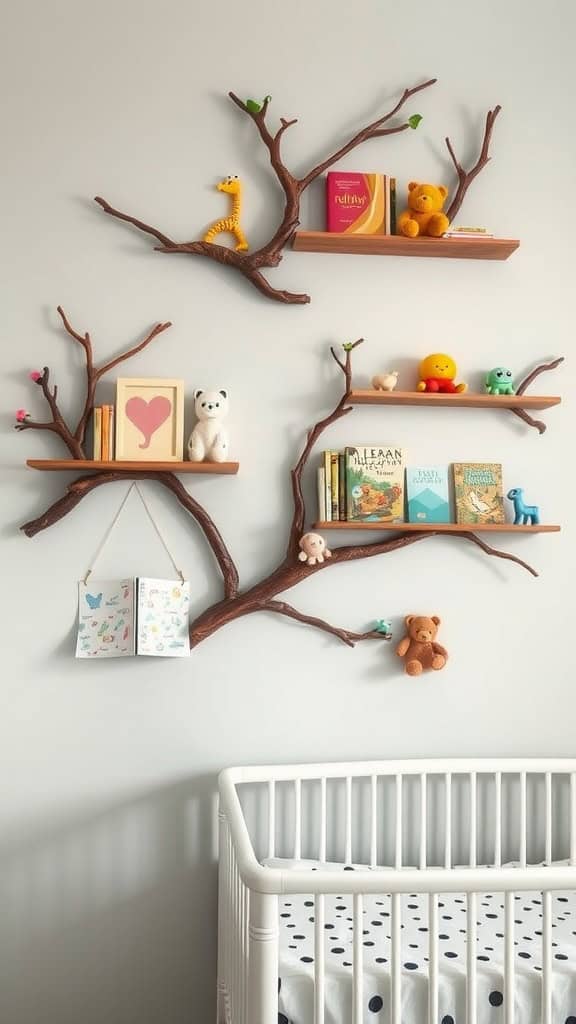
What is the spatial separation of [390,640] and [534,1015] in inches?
A: 33.4

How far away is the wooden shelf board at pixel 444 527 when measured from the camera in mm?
2021

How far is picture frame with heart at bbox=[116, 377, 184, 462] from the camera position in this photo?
6.62 feet

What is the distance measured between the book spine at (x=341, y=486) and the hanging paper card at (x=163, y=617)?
407 millimetres

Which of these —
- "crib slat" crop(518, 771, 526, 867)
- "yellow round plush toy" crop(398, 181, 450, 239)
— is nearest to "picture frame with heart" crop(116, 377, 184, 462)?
"yellow round plush toy" crop(398, 181, 450, 239)

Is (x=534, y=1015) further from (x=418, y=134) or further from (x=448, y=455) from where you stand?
(x=418, y=134)

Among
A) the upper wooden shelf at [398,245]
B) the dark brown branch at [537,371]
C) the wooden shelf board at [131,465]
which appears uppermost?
the upper wooden shelf at [398,245]

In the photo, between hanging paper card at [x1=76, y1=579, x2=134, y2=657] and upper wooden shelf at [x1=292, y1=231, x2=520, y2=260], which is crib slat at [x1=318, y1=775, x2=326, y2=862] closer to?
hanging paper card at [x1=76, y1=579, x2=134, y2=657]

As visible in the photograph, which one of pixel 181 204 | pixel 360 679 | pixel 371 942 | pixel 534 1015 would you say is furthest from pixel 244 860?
pixel 181 204

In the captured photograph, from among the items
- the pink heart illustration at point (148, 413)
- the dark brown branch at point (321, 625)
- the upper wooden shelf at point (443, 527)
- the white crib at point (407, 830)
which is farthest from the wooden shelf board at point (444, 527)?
the white crib at point (407, 830)

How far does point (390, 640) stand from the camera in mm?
2139

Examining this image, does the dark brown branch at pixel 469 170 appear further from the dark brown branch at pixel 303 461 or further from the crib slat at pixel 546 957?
the crib slat at pixel 546 957

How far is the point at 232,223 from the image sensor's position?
6.90ft

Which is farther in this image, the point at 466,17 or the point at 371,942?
the point at 466,17

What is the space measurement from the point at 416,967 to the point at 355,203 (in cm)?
167
